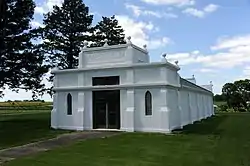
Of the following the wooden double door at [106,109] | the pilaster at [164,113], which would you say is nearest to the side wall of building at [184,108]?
the pilaster at [164,113]

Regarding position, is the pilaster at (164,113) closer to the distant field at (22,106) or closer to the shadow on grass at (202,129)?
the shadow on grass at (202,129)

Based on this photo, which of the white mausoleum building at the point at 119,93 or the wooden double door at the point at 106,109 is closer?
the white mausoleum building at the point at 119,93

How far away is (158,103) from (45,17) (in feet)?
84.0

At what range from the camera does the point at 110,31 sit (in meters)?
45.3

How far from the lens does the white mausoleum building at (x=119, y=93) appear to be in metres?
21.0

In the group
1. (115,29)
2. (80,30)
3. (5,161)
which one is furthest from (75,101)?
(115,29)

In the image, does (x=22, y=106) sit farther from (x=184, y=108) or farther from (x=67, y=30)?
(x=184, y=108)

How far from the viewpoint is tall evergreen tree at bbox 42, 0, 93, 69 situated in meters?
40.3

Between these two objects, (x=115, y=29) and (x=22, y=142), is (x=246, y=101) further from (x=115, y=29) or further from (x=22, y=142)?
(x=22, y=142)

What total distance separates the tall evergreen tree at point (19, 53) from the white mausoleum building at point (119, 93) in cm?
678

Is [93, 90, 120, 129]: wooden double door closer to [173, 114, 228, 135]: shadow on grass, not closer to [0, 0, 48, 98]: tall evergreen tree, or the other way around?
[173, 114, 228, 135]: shadow on grass

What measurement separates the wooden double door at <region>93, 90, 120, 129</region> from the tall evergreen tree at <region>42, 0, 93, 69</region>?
17691 millimetres

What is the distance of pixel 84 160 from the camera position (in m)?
11.5

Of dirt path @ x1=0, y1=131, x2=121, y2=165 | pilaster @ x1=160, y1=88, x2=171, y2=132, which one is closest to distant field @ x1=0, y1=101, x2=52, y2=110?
pilaster @ x1=160, y1=88, x2=171, y2=132
